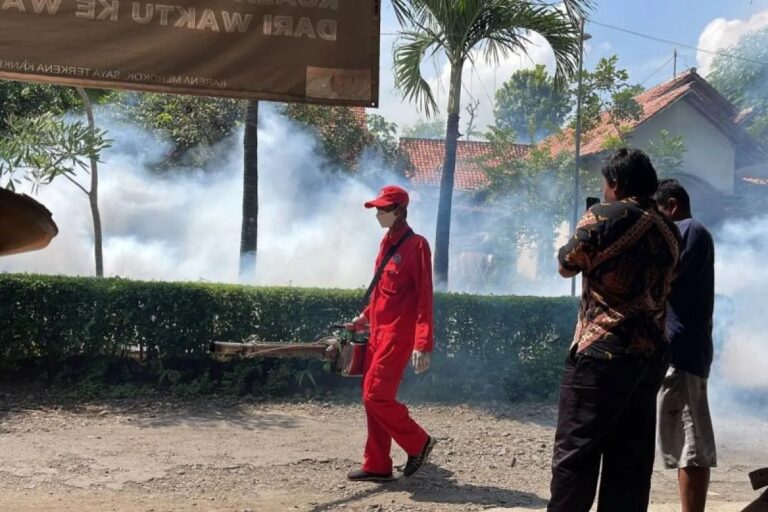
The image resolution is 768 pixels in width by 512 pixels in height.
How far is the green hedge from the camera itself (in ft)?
24.4

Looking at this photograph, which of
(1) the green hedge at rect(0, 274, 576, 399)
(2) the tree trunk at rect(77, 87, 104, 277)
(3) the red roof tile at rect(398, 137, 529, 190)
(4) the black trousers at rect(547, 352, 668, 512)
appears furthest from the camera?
(3) the red roof tile at rect(398, 137, 529, 190)

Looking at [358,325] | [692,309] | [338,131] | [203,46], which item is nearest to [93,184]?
[358,325]

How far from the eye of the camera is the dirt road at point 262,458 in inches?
188

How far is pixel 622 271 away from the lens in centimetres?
326

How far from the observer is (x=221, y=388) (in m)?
7.56

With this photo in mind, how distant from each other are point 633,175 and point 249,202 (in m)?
7.24

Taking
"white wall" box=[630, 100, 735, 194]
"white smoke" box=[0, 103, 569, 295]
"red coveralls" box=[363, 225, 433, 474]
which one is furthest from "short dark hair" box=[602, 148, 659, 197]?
"white wall" box=[630, 100, 735, 194]

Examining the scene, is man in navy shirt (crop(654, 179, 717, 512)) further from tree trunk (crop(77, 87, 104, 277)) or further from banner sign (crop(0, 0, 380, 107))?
tree trunk (crop(77, 87, 104, 277))

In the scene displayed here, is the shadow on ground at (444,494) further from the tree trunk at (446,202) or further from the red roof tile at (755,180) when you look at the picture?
the red roof tile at (755,180)

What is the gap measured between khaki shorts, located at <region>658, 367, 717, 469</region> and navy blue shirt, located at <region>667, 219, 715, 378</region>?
0.08m

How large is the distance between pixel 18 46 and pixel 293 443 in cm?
383

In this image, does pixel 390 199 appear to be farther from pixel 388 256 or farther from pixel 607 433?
pixel 607 433

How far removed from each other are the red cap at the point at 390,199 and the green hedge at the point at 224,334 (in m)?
2.85

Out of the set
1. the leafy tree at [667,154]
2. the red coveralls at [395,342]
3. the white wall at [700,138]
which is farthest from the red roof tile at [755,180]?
the red coveralls at [395,342]
